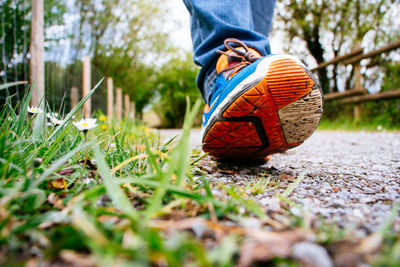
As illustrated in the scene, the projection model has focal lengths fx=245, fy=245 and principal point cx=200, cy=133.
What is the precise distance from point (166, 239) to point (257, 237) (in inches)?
4.9

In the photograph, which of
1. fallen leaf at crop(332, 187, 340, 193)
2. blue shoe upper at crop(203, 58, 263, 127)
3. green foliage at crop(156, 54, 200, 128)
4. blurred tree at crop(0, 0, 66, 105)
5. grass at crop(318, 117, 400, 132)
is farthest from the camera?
green foliage at crop(156, 54, 200, 128)

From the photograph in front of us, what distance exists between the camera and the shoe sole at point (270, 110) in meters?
0.71

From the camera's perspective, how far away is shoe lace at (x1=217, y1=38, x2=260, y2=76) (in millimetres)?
934

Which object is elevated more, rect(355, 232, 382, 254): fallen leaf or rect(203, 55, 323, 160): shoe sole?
rect(203, 55, 323, 160): shoe sole

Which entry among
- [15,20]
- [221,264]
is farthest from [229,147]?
[15,20]

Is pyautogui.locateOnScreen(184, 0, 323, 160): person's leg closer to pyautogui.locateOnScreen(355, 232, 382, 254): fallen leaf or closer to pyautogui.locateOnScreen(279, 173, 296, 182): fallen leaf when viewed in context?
pyautogui.locateOnScreen(279, 173, 296, 182): fallen leaf

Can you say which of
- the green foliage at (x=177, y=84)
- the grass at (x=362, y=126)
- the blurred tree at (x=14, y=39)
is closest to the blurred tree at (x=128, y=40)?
the green foliage at (x=177, y=84)

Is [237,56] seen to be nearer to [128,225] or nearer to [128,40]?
[128,225]

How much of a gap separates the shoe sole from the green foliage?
1145 centimetres

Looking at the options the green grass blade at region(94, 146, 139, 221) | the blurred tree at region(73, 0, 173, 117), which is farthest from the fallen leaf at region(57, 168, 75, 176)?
the blurred tree at region(73, 0, 173, 117)

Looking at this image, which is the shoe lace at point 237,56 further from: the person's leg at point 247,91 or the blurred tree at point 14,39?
the blurred tree at point 14,39

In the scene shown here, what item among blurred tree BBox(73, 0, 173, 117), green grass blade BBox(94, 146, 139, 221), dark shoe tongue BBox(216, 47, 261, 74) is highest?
blurred tree BBox(73, 0, 173, 117)

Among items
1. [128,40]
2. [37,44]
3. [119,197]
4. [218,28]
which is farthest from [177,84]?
[119,197]

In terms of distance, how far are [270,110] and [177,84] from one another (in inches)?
483
